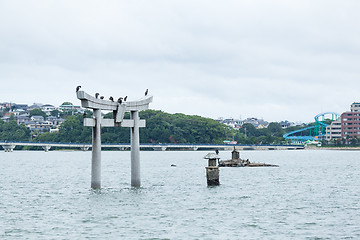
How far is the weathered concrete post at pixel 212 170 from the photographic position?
5256 cm

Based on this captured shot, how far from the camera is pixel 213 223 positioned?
36594 millimetres

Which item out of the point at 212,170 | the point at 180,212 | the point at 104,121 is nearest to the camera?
the point at 180,212

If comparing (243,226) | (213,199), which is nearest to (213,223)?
(243,226)

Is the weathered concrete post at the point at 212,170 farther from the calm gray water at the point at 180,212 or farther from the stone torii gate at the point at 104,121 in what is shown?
the stone torii gate at the point at 104,121

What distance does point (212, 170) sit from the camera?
182ft

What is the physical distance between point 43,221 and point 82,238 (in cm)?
613

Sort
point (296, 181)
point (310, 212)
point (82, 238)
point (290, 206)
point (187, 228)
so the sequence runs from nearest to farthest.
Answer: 1. point (82, 238)
2. point (187, 228)
3. point (310, 212)
4. point (290, 206)
5. point (296, 181)

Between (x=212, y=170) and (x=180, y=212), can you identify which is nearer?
(x=180, y=212)

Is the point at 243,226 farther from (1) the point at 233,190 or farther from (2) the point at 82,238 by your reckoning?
(1) the point at 233,190

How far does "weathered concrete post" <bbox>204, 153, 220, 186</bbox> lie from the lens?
52.6 meters

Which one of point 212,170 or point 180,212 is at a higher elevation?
point 212,170

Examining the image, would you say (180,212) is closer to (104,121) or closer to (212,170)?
(104,121)

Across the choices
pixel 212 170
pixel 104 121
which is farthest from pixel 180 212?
pixel 212 170

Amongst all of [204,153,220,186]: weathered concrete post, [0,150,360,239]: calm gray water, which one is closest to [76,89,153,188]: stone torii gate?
[0,150,360,239]: calm gray water
